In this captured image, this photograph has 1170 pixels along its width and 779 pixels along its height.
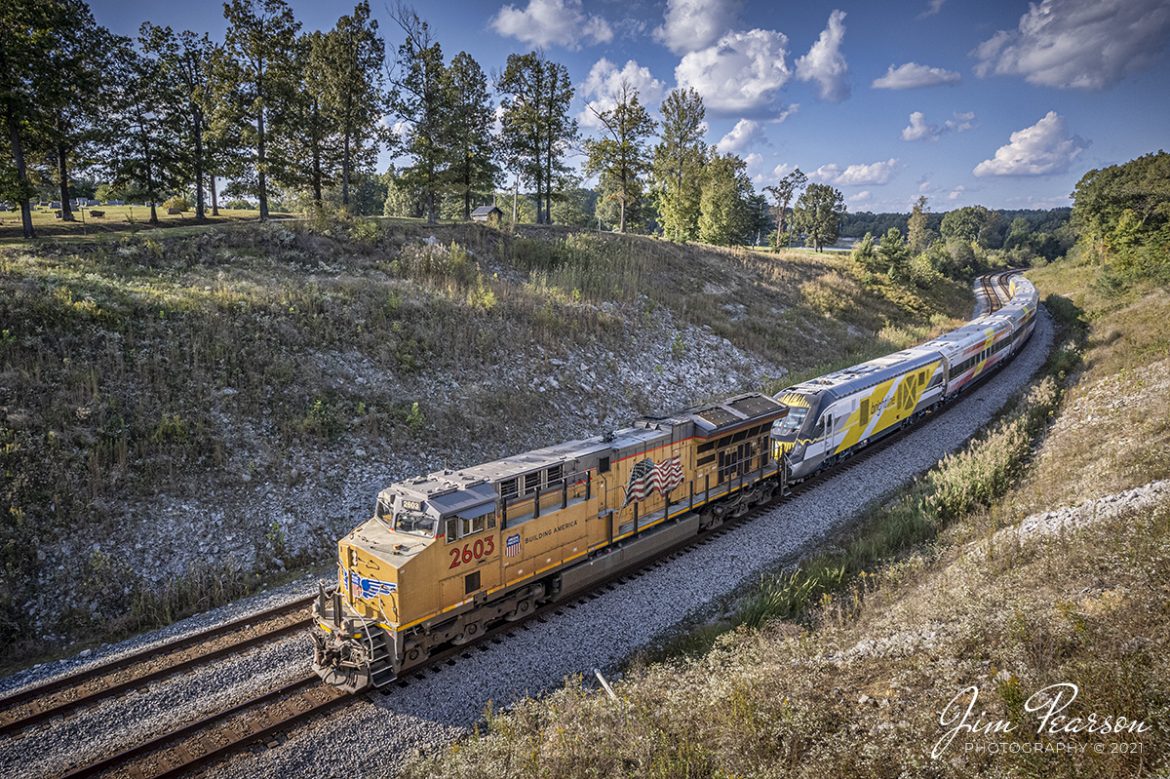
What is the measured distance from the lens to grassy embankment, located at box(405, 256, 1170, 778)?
21.0 feet

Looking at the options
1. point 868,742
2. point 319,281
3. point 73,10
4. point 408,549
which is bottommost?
point 868,742

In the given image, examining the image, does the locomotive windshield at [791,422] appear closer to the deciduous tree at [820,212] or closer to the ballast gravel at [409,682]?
the ballast gravel at [409,682]

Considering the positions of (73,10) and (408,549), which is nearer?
(408,549)

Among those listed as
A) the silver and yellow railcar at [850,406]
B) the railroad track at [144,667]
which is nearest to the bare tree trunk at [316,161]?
the railroad track at [144,667]

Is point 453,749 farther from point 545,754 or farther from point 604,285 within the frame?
point 604,285

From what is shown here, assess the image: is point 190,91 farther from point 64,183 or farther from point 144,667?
point 144,667

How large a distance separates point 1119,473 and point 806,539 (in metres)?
7.16

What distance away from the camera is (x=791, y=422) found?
18719 mm

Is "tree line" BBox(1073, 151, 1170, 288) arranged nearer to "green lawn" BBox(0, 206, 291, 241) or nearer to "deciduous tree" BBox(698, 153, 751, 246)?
"deciduous tree" BBox(698, 153, 751, 246)

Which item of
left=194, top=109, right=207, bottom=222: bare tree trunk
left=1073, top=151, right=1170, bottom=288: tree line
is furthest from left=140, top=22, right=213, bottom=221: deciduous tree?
left=1073, top=151, right=1170, bottom=288: tree line

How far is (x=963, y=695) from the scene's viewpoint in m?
7.18

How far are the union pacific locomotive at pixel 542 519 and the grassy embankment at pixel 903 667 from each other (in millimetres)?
2271

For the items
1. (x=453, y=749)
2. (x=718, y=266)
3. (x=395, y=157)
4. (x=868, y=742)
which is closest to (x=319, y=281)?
(x=395, y=157)

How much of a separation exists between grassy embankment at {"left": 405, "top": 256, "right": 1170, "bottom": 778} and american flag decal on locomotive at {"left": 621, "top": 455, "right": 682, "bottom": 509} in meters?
3.22
